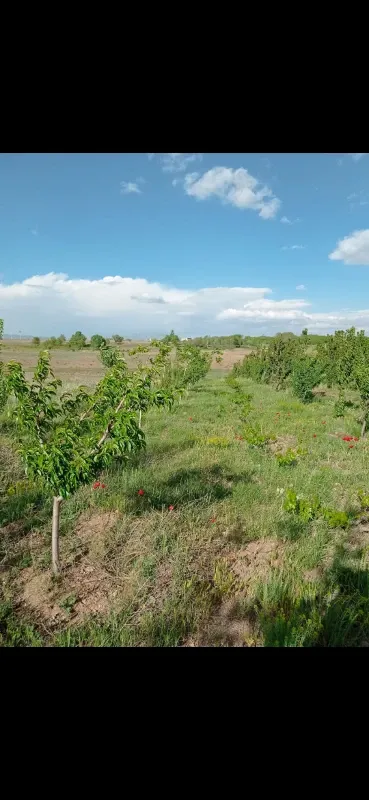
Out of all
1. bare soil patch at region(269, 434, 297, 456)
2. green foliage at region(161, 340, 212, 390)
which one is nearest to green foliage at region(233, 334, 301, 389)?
green foliage at region(161, 340, 212, 390)

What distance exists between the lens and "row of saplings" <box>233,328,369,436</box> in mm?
11091

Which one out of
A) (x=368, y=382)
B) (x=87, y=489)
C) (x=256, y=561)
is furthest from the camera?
(x=368, y=382)

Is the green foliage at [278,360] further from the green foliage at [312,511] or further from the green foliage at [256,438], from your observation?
the green foliage at [312,511]

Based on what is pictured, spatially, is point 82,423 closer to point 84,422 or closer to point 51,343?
point 84,422

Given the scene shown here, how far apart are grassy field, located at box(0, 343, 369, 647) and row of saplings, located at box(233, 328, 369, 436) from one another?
514 centimetres

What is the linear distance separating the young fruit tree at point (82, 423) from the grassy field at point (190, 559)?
530 mm

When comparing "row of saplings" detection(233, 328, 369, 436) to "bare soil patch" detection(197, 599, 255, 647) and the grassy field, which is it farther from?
"bare soil patch" detection(197, 599, 255, 647)

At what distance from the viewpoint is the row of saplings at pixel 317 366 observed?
1109 centimetres

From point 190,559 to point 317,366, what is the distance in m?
12.6

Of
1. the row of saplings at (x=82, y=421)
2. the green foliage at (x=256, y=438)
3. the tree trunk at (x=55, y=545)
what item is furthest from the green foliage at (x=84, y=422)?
the green foliage at (x=256, y=438)
